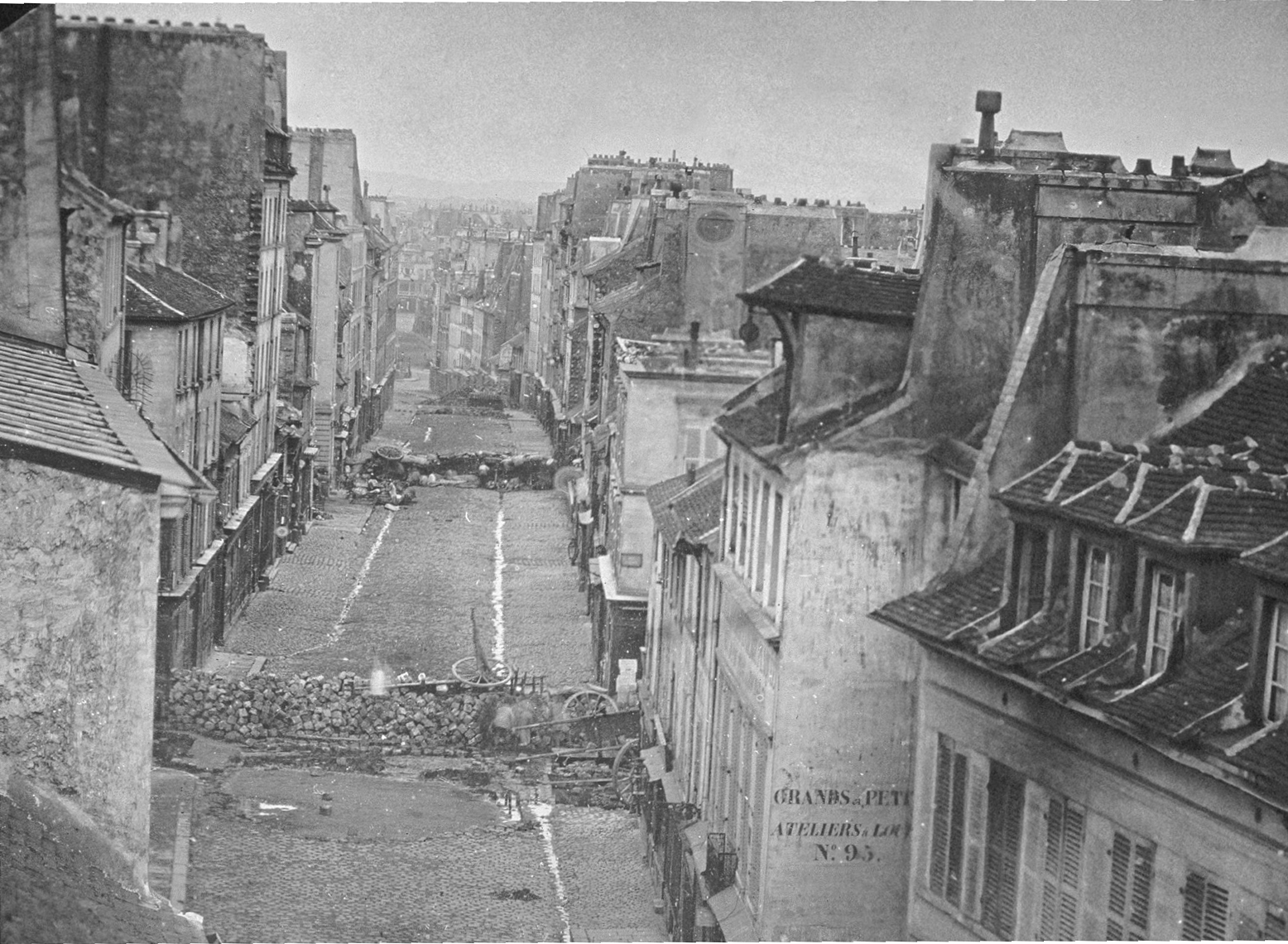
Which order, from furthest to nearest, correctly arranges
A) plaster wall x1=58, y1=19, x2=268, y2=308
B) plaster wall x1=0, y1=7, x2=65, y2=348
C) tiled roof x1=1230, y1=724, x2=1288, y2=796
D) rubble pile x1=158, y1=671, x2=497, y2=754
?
plaster wall x1=58, y1=19, x2=268, y2=308
rubble pile x1=158, y1=671, x2=497, y2=754
plaster wall x1=0, y1=7, x2=65, y2=348
tiled roof x1=1230, y1=724, x2=1288, y2=796

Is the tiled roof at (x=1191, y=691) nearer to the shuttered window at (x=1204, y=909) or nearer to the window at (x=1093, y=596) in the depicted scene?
the shuttered window at (x=1204, y=909)

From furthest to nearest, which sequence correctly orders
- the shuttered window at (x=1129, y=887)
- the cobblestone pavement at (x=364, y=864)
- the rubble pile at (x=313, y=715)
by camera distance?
the rubble pile at (x=313, y=715)
the cobblestone pavement at (x=364, y=864)
the shuttered window at (x=1129, y=887)

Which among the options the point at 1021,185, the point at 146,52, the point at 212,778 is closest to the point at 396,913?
the point at 212,778

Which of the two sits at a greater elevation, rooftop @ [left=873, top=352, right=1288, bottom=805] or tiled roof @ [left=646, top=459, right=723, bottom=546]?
rooftop @ [left=873, top=352, right=1288, bottom=805]

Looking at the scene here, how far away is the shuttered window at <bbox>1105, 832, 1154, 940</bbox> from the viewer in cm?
1399

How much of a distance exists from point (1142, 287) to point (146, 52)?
2690 centimetres

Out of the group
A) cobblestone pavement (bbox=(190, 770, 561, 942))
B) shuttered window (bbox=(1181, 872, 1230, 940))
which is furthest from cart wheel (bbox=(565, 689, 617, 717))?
shuttered window (bbox=(1181, 872, 1230, 940))

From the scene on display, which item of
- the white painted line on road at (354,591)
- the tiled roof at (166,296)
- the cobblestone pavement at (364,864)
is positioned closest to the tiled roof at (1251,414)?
the cobblestone pavement at (364,864)

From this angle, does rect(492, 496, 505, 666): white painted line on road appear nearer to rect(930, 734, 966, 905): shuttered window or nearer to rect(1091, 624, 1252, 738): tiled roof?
rect(930, 734, 966, 905): shuttered window

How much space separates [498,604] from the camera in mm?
47000

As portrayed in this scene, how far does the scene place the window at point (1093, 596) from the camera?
15.1 meters

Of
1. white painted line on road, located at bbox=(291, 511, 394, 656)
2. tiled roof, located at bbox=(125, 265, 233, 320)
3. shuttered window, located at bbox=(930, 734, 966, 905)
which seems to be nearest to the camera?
shuttered window, located at bbox=(930, 734, 966, 905)

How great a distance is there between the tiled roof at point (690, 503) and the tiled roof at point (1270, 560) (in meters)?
12.9

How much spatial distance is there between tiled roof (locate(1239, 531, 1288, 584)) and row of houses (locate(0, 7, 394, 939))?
662cm
